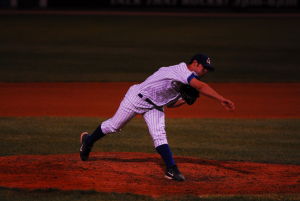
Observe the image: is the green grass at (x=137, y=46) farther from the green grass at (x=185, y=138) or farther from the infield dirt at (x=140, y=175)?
the infield dirt at (x=140, y=175)

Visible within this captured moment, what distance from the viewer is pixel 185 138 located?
36.2 feet

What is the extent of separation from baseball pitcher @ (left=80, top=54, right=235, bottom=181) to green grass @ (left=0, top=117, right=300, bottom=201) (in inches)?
68.8

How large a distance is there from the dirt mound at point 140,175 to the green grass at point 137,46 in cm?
894

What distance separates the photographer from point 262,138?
439 inches

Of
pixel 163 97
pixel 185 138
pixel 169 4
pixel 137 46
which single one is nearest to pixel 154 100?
pixel 163 97

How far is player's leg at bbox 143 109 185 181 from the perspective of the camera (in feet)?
26.1

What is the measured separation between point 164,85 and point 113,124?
0.87 metres

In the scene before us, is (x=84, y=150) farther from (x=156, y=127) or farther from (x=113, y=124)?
(x=156, y=127)

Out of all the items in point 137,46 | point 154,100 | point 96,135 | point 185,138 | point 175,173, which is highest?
point 154,100

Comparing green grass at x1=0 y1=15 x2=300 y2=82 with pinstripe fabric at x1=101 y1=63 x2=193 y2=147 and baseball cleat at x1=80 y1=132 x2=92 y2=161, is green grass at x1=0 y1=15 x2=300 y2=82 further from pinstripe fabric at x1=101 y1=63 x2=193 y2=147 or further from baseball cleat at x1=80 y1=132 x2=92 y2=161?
pinstripe fabric at x1=101 y1=63 x2=193 y2=147

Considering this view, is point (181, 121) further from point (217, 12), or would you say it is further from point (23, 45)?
point (217, 12)

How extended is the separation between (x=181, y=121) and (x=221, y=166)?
372cm

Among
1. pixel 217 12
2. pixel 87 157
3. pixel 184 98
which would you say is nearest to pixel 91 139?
pixel 87 157

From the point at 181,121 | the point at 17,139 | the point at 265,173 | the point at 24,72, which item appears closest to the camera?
the point at 265,173
